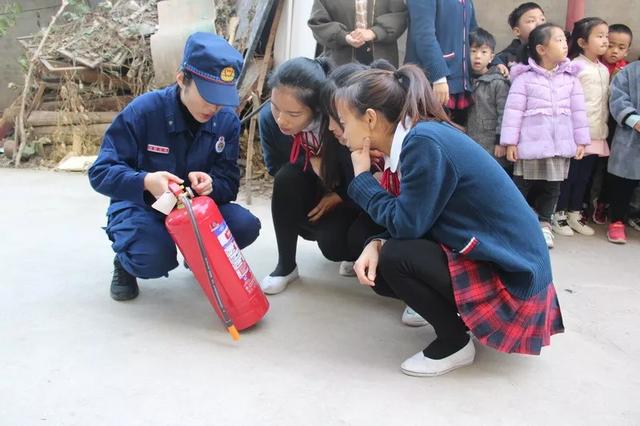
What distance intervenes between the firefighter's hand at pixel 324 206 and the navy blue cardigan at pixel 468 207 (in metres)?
0.68

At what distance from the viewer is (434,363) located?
186 centimetres

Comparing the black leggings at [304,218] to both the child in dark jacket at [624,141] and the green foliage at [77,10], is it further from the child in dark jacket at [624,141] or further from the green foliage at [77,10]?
the green foliage at [77,10]

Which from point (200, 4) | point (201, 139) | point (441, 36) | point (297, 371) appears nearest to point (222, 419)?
point (297, 371)

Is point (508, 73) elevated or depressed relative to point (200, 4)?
depressed

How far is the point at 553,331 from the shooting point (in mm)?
1961

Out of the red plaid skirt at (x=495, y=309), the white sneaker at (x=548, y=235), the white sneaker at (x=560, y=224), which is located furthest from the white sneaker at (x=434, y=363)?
the white sneaker at (x=560, y=224)

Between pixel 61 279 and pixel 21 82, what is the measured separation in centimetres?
541

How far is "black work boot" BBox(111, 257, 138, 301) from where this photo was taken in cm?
235

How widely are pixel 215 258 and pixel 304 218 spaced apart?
59 cm

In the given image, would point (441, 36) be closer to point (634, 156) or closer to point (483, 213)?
point (634, 156)

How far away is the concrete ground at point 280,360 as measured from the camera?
1.66m

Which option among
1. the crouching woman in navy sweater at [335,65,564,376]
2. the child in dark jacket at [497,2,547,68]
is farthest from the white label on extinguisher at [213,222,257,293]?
the child in dark jacket at [497,2,547,68]

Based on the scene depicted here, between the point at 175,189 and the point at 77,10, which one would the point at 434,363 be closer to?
the point at 175,189

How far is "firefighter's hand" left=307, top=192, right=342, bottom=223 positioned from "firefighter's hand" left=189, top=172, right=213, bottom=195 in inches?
19.0
